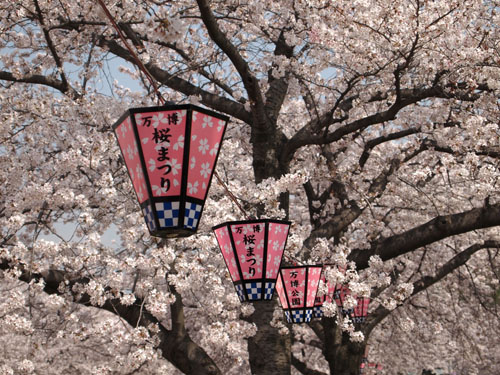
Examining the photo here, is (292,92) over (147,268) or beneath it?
over

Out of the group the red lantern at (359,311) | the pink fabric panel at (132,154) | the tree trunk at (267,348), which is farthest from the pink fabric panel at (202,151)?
the red lantern at (359,311)

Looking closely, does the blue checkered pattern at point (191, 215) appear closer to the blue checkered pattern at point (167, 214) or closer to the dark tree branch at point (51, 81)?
the blue checkered pattern at point (167, 214)

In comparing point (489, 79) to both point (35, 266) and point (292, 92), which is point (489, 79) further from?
point (35, 266)

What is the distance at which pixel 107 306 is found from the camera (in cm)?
630

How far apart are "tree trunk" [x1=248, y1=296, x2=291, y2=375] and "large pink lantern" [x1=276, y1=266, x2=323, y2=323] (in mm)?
1476

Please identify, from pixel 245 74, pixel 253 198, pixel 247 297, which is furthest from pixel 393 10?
pixel 247 297

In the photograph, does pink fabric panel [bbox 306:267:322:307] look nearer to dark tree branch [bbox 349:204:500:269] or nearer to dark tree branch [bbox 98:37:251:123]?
dark tree branch [bbox 349:204:500:269]

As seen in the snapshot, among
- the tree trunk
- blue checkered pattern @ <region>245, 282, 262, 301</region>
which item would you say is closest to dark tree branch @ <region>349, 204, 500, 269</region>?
the tree trunk

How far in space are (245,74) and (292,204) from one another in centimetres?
624

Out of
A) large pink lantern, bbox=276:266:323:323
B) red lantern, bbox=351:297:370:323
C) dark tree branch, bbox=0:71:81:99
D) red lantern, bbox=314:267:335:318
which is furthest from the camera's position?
red lantern, bbox=351:297:370:323

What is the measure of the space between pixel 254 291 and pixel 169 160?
1698mm

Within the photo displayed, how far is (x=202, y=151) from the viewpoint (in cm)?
241

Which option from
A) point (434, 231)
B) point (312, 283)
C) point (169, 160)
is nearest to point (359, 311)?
point (434, 231)

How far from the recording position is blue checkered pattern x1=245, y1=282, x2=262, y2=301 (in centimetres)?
377
